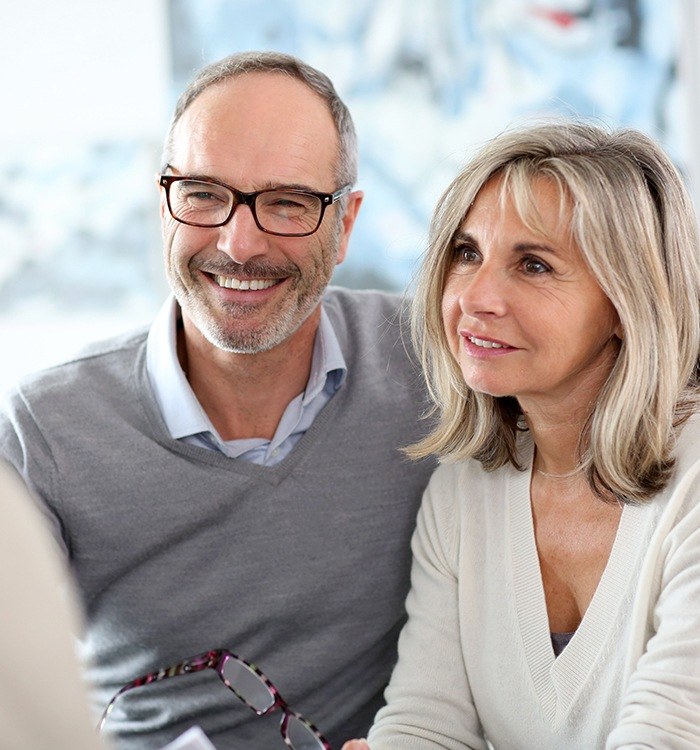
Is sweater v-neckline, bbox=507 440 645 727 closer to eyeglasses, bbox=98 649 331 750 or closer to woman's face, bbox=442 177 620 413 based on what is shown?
woman's face, bbox=442 177 620 413

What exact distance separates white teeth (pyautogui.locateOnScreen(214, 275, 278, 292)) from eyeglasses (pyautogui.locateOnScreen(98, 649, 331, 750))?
59cm

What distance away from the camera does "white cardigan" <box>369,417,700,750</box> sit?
52.6 inches

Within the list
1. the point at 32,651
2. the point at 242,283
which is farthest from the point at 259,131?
the point at 32,651

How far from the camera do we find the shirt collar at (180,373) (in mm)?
1762

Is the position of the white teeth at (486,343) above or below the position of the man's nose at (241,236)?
below

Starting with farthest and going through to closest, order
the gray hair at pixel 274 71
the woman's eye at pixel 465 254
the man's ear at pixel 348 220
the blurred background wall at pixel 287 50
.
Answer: the blurred background wall at pixel 287 50
the man's ear at pixel 348 220
the gray hair at pixel 274 71
the woman's eye at pixel 465 254

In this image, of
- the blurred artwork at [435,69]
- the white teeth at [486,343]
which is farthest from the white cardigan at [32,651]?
the blurred artwork at [435,69]

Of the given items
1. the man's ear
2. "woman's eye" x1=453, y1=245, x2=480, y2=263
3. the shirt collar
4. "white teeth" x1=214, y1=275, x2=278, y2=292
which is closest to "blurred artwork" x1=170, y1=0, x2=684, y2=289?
the man's ear

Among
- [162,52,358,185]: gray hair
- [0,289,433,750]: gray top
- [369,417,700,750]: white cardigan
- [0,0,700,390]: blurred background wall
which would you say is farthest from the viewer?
[0,0,700,390]: blurred background wall

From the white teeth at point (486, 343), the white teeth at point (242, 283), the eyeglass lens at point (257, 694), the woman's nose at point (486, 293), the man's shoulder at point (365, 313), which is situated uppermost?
the woman's nose at point (486, 293)

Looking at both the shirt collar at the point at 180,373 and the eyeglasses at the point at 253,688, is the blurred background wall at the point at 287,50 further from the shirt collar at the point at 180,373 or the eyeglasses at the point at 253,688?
the eyeglasses at the point at 253,688

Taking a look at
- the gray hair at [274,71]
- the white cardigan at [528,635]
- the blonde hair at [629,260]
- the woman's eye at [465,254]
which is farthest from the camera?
the gray hair at [274,71]

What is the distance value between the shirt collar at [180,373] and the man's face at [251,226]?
0.07 m

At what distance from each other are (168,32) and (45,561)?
11.0ft
